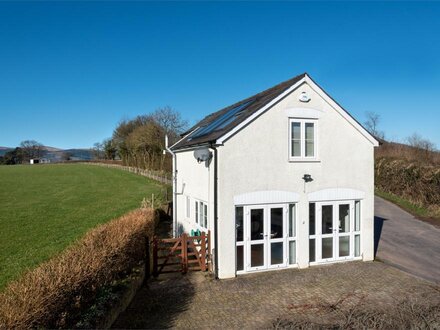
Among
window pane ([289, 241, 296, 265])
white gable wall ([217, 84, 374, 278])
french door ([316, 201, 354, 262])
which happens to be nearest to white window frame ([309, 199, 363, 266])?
french door ([316, 201, 354, 262])

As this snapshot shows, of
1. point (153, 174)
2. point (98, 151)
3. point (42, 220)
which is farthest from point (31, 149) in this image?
point (42, 220)

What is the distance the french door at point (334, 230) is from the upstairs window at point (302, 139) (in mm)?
1907

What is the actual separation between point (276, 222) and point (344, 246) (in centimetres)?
304

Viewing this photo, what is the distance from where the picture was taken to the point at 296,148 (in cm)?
1257

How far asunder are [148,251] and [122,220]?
1.90 m

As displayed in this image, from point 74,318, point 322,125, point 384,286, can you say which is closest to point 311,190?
point 322,125

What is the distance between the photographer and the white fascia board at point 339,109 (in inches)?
494

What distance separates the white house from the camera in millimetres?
11609

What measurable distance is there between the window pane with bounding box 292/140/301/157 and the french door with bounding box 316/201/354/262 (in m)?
1.99

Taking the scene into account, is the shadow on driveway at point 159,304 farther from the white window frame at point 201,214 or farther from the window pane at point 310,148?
the window pane at point 310,148

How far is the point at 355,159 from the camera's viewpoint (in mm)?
13219

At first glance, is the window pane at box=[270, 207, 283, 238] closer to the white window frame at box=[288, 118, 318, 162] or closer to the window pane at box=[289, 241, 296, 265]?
the window pane at box=[289, 241, 296, 265]

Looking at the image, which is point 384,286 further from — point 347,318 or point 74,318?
point 74,318

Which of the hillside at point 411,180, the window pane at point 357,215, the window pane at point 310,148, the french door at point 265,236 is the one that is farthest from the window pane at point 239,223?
the hillside at point 411,180
